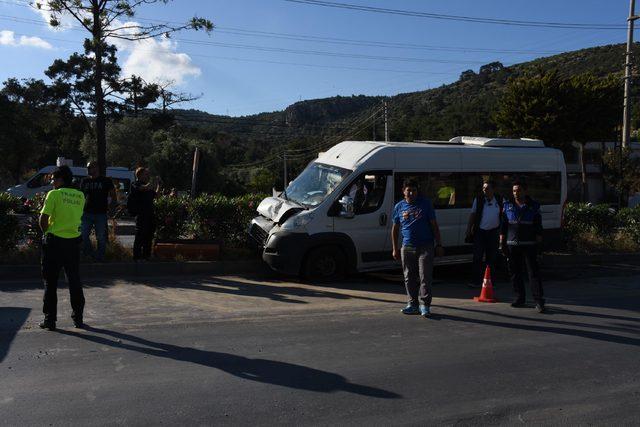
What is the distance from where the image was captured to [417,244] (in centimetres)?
702

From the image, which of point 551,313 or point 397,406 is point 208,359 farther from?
point 551,313

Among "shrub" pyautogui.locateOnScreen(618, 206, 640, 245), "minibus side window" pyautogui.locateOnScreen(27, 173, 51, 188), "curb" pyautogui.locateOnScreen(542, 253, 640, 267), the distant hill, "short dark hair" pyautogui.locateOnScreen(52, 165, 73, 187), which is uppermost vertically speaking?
the distant hill

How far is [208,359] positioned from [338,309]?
2.65 m

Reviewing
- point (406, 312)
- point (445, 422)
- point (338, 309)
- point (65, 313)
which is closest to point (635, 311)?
point (406, 312)

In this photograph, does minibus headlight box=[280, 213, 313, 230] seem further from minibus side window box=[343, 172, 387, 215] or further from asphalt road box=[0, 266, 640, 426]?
asphalt road box=[0, 266, 640, 426]

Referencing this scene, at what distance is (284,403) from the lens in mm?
4219

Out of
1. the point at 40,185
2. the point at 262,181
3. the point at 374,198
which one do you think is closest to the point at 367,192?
the point at 374,198

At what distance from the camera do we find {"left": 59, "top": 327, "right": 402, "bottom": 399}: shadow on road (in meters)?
4.57

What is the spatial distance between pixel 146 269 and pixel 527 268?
616 centimetres

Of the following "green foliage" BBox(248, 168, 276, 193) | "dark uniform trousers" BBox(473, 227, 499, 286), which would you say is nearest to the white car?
"dark uniform trousers" BBox(473, 227, 499, 286)

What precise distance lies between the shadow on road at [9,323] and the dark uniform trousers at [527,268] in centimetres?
627

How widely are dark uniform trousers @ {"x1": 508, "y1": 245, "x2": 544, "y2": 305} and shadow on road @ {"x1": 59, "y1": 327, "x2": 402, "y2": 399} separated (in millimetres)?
3936

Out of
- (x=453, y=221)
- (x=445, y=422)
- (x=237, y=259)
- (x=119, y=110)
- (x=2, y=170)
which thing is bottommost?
(x=445, y=422)

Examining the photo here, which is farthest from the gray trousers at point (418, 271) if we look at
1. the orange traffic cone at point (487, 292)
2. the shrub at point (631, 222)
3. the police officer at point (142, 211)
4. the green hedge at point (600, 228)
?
the shrub at point (631, 222)
